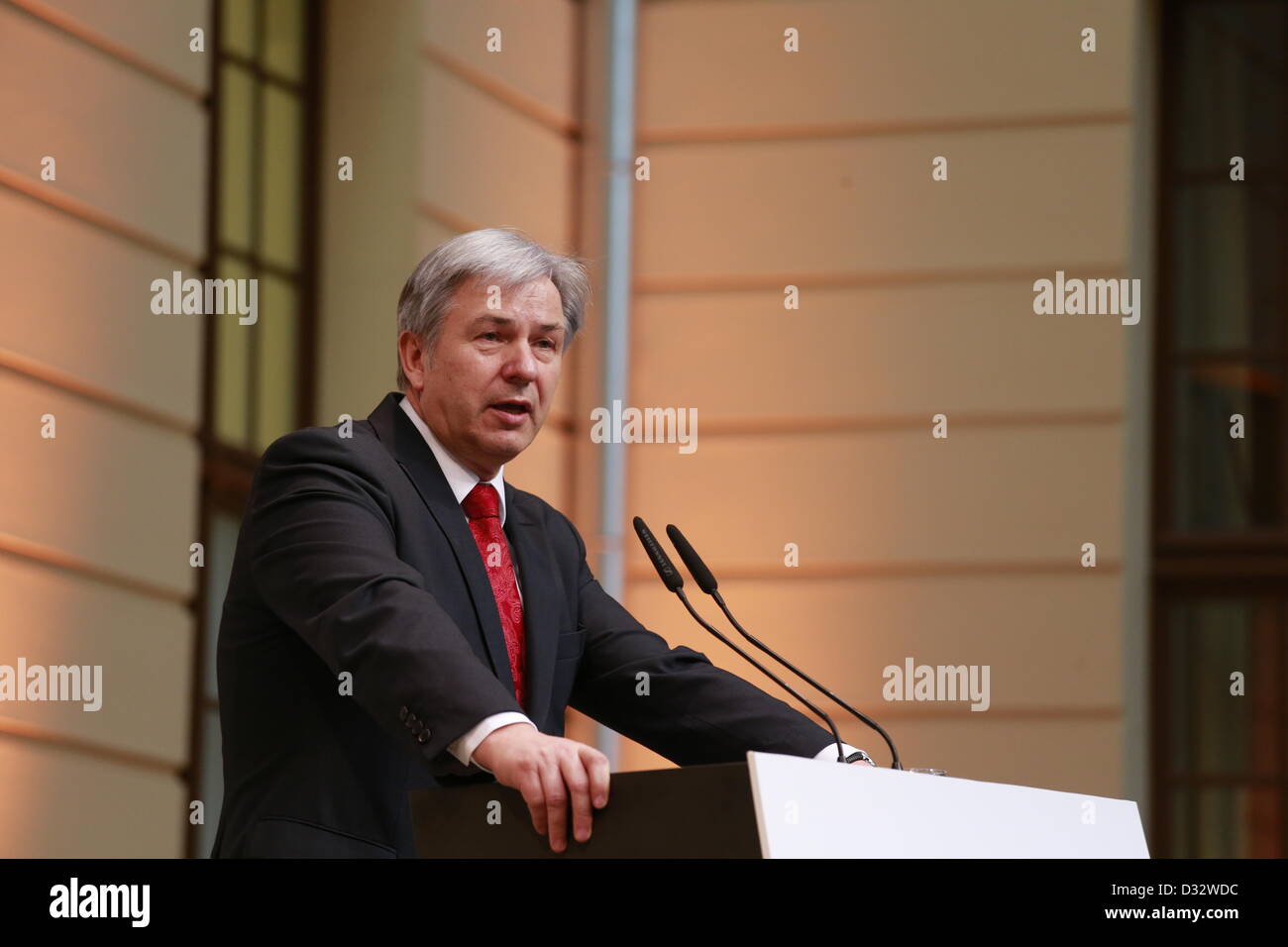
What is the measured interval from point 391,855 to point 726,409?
13.3 ft

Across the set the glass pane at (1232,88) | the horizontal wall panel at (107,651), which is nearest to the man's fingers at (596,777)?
the horizontal wall panel at (107,651)

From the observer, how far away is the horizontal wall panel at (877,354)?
6.05 m

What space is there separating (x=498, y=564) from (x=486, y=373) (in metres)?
0.26

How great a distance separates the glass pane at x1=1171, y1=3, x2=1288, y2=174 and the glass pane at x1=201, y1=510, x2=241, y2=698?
3262 millimetres

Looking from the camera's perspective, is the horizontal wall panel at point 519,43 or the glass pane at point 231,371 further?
the horizontal wall panel at point 519,43

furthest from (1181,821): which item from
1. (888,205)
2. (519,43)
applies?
(519,43)

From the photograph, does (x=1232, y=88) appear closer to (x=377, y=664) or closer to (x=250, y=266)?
(x=250, y=266)

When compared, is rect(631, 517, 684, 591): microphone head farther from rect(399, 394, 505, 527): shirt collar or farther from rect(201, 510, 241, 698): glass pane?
rect(201, 510, 241, 698): glass pane

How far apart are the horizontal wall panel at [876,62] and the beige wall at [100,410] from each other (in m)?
1.86

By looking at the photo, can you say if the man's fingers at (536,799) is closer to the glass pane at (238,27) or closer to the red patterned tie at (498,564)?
the red patterned tie at (498,564)

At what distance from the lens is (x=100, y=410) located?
15.6 feet

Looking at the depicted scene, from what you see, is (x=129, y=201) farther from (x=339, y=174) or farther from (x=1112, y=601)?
(x=1112, y=601)

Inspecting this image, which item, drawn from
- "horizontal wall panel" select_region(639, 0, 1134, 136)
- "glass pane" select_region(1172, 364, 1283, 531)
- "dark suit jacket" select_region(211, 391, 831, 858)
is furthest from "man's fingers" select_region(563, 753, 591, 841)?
"glass pane" select_region(1172, 364, 1283, 531)
